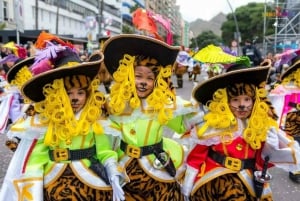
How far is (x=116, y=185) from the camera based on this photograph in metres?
3.04

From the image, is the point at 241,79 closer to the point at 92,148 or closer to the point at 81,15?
the point at 92,148

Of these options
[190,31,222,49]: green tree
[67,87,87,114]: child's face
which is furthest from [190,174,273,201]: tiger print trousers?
[190,31,222,49]: green tree

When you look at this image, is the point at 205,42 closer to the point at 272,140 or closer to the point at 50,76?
the point at 272,140

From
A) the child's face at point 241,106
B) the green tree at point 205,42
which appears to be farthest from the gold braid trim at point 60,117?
the green tree at point 205,42

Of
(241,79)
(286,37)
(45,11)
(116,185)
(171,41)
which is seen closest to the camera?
(116,185)

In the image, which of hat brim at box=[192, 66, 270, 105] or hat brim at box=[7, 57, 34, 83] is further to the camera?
hat brim at box=[7, 57, 34, 83]

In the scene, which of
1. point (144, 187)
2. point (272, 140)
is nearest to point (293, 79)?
point (272, 140)

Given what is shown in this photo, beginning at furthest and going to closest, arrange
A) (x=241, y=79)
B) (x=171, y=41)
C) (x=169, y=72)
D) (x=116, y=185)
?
(x=171, y=41) < (x=169, y=72) < (x=241, y=79) < (x=116, y=185)

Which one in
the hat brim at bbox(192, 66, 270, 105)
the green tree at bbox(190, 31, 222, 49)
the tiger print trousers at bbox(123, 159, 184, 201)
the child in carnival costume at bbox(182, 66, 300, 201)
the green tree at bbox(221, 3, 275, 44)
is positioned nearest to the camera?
the hat brim at bbox(192, 66, 270, 105)

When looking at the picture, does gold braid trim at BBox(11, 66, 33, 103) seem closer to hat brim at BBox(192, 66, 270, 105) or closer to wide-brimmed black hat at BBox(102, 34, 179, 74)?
wide-brimmed black hat at BBox(102, 34, 179, 74)

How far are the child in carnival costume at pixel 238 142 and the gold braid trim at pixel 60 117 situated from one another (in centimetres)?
82

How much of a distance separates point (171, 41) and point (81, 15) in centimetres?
6589

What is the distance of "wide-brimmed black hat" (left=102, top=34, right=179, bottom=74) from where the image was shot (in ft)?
11.0

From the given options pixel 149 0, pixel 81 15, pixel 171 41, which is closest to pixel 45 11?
pixel 81 15
